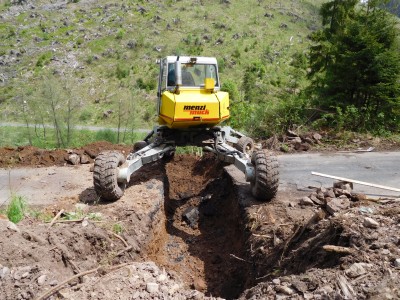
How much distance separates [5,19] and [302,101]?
190 feet

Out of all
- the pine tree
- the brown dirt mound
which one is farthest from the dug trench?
the pine tree

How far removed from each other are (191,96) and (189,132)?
44.1 inches

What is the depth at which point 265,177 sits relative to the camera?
6.91m

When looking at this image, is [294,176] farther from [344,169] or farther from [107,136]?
[107,136]

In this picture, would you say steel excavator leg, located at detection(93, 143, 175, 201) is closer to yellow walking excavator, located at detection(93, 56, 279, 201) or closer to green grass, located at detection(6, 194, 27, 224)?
yellow walking excavator, located at detection(93, 56, 279, 201)

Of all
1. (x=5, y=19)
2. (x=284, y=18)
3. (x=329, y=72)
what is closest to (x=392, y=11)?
(x=329, y=72)

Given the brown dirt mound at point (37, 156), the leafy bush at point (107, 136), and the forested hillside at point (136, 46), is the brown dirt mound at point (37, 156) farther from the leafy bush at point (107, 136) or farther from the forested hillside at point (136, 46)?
the forested hillside at point (136, 46)

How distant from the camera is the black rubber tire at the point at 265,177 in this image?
6922 millimetres

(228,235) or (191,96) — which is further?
(191,96)

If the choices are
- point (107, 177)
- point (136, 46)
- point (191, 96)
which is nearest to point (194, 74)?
point (191, 96)

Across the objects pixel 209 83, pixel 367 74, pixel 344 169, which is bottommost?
pixel 344 169

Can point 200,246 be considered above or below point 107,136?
above

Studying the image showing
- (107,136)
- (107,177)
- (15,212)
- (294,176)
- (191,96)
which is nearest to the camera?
(15,212)

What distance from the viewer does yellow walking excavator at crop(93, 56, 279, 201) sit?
6984 mm
